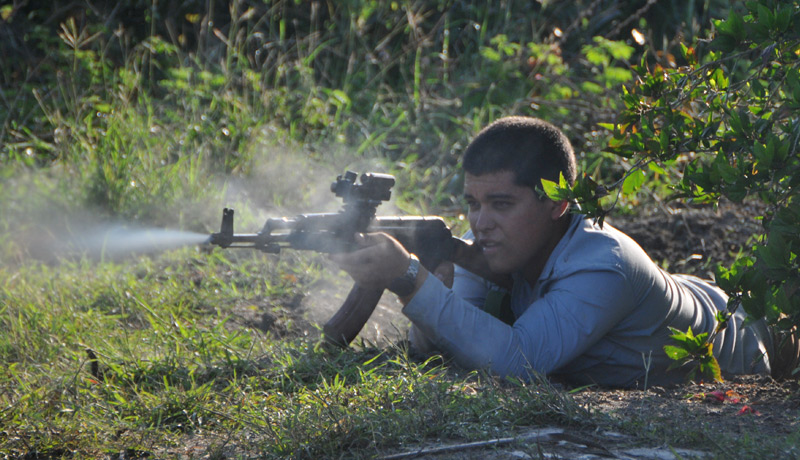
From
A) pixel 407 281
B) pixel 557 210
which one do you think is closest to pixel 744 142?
pixel 557 210

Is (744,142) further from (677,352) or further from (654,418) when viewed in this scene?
(654,418)

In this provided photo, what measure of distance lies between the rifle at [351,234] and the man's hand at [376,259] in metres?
0.04

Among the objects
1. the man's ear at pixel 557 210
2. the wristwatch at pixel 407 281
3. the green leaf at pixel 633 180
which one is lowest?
the wristwatch at pixel 407 281

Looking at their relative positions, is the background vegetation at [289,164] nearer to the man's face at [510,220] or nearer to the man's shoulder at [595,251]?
the man's shoulder at [595,251]

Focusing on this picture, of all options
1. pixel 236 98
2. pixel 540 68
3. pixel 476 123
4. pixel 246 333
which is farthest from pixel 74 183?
pixel 540 68

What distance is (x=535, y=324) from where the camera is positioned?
335 cm

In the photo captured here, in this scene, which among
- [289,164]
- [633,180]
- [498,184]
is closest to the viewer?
[633,180]

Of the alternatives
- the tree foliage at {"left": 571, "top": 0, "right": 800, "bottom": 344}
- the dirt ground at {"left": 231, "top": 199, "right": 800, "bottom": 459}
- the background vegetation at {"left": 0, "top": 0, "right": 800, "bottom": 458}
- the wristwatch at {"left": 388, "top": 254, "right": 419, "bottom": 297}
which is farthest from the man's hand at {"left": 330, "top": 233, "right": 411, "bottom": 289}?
the tree foliage at {"left": 571, "top": 0, "right": 800, "bottom": 344}

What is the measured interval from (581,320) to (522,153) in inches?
29.9

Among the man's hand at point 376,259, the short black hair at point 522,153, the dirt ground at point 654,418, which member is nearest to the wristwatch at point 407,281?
the man's hand at point 376,259

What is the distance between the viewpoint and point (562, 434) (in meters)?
2.38

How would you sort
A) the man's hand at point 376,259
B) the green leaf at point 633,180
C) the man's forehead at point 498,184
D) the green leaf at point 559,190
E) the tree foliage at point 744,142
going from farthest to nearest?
1. the man's forehead at point 498,184
2. the man's hand at point 376,259
3. the green leaf at point 633,180
4. the green leaf at point 559,190
5. the tree foliage at point 744,142

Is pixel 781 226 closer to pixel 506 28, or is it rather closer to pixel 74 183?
pixel 74 183

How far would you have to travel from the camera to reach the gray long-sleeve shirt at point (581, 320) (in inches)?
130
